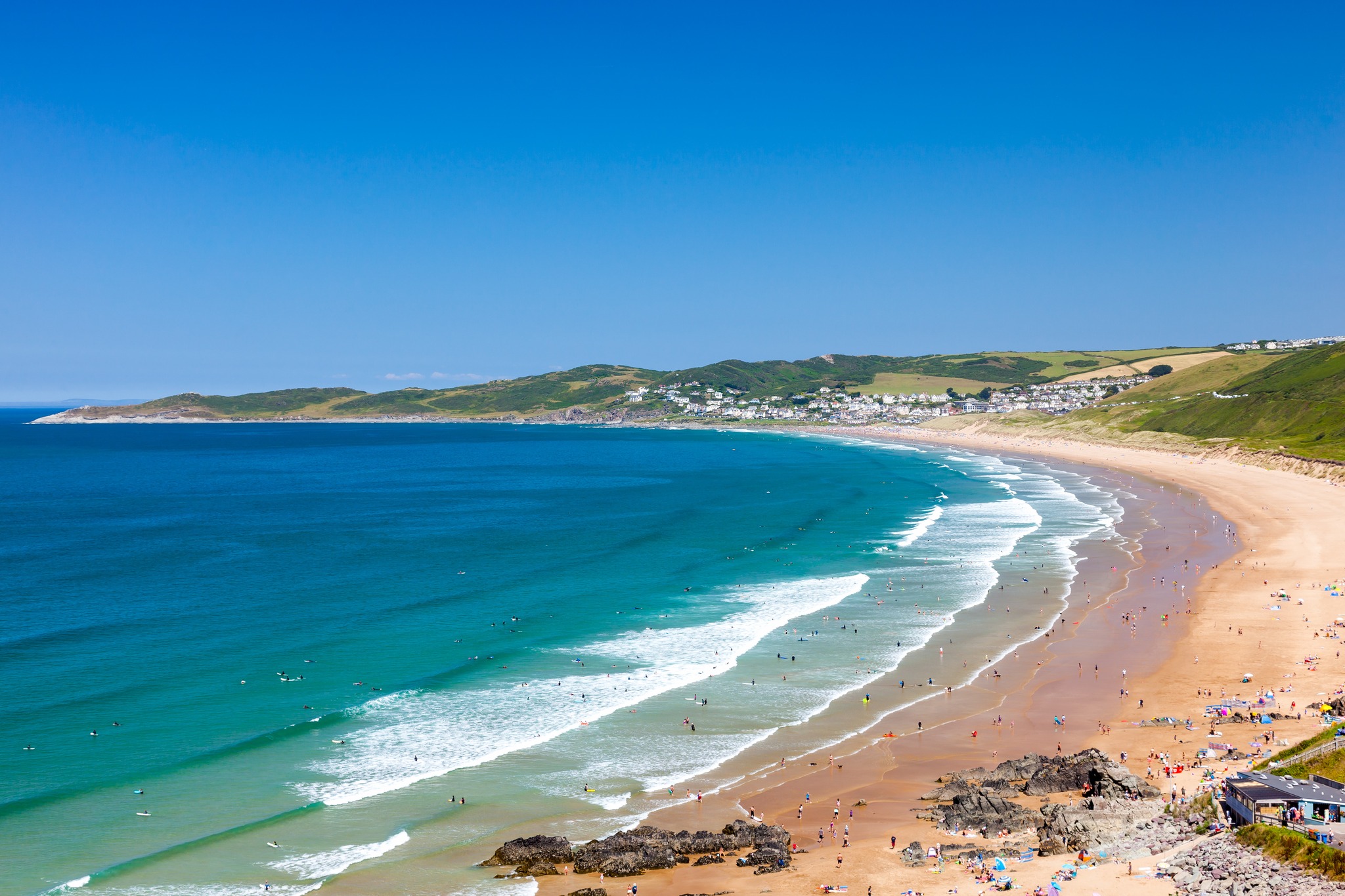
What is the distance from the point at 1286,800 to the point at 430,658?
114 feet

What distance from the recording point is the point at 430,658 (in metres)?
43.5

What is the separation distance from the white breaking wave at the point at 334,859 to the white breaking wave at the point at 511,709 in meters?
3.23

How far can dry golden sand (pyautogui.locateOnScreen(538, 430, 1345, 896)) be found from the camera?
23516 millimetres

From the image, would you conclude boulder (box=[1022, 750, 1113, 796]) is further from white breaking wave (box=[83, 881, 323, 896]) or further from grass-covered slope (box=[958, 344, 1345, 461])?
grass-covered slope (box=[958, 344, 1345, 461])

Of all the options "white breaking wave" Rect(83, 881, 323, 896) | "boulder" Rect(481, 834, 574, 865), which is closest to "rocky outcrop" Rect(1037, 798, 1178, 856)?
"boulder" Rect(481, 834, 574, 865)

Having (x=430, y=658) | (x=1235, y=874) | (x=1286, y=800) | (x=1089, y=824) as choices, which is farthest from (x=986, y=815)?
(x=430, y=658)

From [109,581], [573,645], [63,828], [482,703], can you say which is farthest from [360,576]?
[63,828]

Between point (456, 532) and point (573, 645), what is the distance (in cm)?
3818

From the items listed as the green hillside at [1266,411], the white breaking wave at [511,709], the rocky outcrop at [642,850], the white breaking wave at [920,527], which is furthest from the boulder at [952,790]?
the green hillside at [1266,411]

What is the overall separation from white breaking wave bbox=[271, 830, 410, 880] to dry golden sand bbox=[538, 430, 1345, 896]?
5155 millimetres

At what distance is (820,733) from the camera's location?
3441cm

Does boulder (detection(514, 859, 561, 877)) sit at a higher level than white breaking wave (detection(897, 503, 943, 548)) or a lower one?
lower

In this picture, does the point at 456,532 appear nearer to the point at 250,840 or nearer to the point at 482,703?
the point at 482,703

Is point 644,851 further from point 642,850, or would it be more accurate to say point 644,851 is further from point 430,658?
point 430,658
